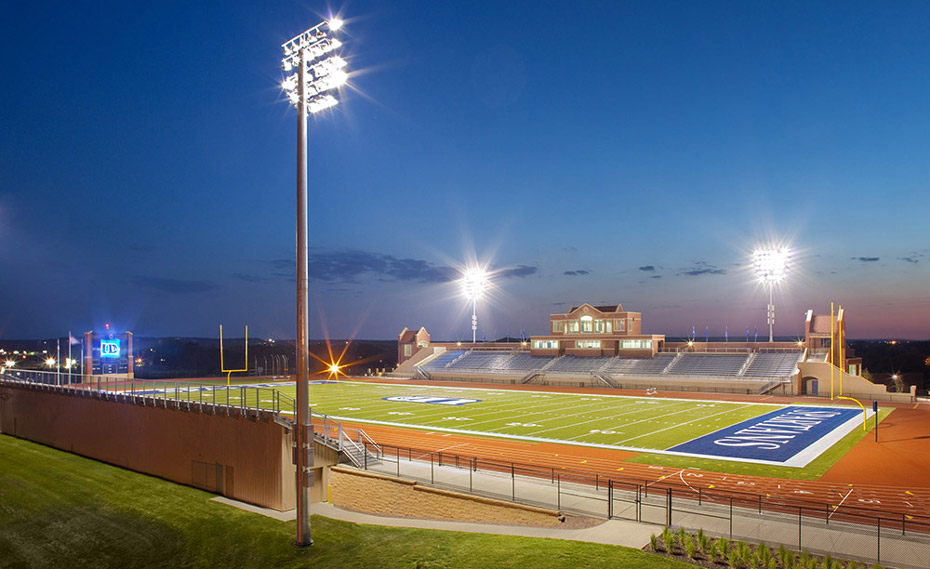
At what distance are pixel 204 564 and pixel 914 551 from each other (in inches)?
677

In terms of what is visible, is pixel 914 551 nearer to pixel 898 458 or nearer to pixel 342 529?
pixel 342 529

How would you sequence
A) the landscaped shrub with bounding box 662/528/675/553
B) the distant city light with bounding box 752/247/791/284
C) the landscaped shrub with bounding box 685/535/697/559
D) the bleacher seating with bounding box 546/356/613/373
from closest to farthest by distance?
the landscaped shrub with bounding box 685/535/697/559 < the landscaped shrub with bounding box 662/528/675/553 < the distant city light with bounding box 752/247/791/284 < the bleacher seating with bounding box 546/356/613/373

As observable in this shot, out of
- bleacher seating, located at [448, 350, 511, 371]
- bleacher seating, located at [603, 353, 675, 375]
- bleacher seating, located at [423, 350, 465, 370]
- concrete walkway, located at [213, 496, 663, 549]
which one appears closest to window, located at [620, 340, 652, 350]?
bleacher seating, located at [603, 353, 675, 375]

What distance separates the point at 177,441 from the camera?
2609cm

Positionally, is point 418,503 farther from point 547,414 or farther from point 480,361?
point 480,361

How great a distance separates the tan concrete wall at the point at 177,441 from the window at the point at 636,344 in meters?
58.6

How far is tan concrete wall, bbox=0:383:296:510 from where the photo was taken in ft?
71.0

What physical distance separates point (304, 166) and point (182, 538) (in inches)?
505

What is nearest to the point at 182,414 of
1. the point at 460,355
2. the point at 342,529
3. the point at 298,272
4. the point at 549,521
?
the point at 342,529

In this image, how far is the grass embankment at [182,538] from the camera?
1359cm

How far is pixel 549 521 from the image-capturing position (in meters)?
16.4

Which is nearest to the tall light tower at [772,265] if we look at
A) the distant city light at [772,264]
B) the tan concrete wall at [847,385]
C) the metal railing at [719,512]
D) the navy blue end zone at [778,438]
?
the distant city light at [772,264]

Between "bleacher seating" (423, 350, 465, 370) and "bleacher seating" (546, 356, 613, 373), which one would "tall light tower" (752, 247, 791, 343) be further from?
"bleacher seating" (423, 350, 465, 370)

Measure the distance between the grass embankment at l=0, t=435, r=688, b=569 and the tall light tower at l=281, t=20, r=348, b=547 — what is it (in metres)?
2.25
